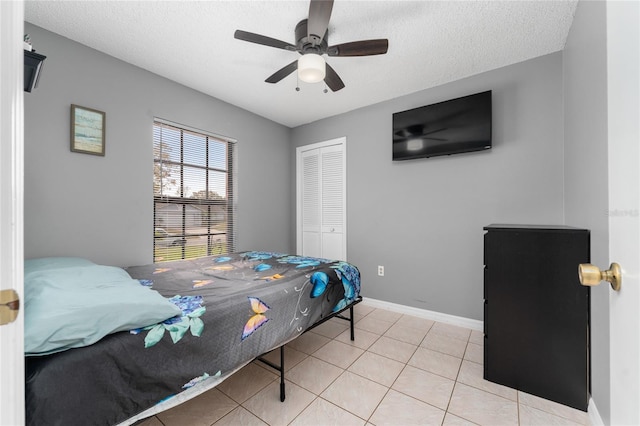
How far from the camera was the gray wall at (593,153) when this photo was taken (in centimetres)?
138

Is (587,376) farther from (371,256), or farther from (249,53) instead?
Result: (249,53)

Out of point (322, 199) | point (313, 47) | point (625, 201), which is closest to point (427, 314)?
point (322, 199)

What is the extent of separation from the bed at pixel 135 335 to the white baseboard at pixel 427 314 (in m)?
1.63

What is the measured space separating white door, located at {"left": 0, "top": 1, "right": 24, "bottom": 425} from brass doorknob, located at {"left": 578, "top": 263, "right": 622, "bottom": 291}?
1147mm

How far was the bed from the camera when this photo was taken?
2.94ft

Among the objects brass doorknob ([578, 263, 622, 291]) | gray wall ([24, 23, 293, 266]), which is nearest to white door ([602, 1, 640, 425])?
brass doorknob ([578, 263, 622, 291])

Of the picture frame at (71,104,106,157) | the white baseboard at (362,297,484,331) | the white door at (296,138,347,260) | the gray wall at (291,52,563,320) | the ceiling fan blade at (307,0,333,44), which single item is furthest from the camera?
the white door at (296,138,347,260)

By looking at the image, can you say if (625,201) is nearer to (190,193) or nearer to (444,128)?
(444,128)

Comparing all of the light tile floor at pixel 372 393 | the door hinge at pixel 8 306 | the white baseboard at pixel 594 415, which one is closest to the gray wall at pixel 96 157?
the light tile floor at pixel 372 393

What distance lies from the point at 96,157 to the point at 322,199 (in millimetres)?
2613

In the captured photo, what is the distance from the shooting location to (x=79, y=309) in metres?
1.00

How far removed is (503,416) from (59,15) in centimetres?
403

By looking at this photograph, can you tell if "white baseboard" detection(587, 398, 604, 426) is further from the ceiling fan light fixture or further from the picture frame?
the picture frame

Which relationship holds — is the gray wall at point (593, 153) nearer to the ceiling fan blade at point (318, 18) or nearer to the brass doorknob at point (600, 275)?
the brass doorknob at point (600, 275)
